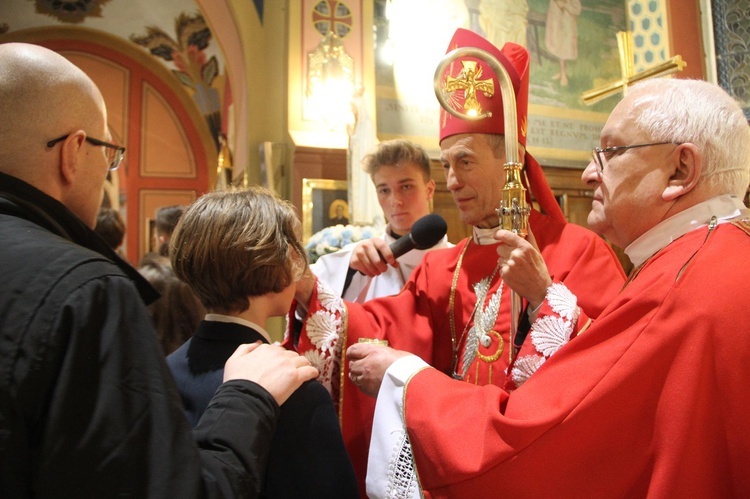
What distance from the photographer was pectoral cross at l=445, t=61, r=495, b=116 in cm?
204

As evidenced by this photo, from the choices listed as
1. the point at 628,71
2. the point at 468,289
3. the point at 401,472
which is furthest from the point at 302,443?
the point at 628,71

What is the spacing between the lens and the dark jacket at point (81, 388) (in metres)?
0.80

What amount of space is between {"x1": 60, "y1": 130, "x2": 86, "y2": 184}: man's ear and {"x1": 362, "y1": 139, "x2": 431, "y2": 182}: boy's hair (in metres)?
2.02

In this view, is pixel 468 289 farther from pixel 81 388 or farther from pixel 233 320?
pixel 81 388

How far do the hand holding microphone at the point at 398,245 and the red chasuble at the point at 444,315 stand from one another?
14 cm

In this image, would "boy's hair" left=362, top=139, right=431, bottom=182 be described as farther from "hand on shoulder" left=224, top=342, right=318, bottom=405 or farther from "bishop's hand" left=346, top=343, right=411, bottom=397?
"hand on shoulder" left=224, top=342, right=318, bottom=405

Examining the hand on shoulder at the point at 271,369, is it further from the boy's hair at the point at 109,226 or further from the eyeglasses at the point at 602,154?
the boy's hair at the point at 109,226

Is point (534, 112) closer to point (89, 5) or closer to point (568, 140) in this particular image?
point (568, 140)

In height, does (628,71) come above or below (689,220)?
above

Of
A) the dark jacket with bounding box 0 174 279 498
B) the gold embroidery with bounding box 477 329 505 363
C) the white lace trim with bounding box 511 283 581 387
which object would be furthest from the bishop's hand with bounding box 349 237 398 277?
the dark jacket with bounding box 0 174 279 498

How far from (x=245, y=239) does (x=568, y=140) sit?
262 inches

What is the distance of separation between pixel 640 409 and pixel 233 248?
0.89 metres

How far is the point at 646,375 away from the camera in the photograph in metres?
1.21

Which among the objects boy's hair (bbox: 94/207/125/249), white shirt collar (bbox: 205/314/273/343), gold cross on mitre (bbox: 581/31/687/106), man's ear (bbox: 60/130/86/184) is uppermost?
gold cross on mitre (bbox: 581/31/687/106)
